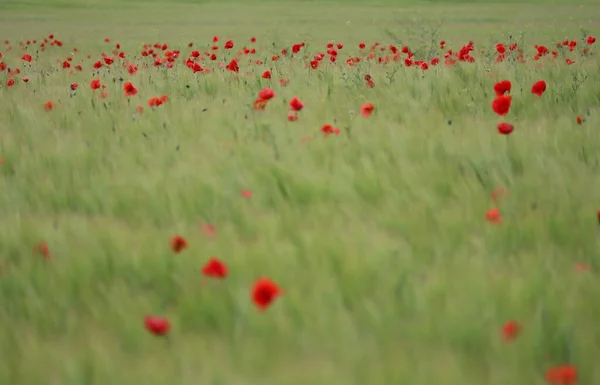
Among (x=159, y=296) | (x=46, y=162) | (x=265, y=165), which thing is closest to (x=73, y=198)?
(x=46, y=162)

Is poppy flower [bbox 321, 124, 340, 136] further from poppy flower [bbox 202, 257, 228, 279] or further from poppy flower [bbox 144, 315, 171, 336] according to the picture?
poppy flower [bbox 144, 315, 171, 336]

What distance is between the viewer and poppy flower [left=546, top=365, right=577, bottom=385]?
1.07 meters

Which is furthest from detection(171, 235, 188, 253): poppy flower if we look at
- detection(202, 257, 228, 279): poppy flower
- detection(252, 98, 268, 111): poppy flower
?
detection(252, 98, 268, 111): poppy flower

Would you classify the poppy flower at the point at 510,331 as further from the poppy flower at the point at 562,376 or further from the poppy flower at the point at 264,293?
the poppy flower at the point at 264,293

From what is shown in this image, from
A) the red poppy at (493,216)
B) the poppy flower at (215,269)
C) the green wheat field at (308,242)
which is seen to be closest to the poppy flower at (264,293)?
the green wheat field at (308,242)

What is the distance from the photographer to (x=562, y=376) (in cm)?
108

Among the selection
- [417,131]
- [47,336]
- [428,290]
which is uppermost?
[417,131]

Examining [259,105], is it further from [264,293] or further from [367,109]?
[264,293]

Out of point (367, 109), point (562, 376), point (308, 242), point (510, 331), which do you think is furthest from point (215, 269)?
point (367, 109)

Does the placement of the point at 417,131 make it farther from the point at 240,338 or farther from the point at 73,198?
the point at 240,338

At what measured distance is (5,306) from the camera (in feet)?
4.90

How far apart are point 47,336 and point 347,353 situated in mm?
717

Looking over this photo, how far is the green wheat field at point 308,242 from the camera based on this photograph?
123cm

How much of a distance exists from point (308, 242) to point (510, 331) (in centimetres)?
63
